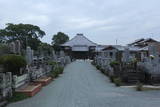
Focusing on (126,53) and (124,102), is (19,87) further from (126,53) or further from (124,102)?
(126,53)

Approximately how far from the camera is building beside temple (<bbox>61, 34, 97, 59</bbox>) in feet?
299

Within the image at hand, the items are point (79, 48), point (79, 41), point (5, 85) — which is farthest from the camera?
point (79, 41)

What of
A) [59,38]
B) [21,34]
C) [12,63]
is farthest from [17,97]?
Answer: [59,38]

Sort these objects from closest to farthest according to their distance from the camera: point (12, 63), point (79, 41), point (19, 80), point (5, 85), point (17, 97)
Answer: point (5, 85) < point (17, 97) < point (19, 80) < point (12, 63) < point (79, 41)

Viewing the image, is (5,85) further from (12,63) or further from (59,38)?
(59,38)

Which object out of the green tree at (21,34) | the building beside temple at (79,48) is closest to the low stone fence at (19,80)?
the green tree at (21,34)

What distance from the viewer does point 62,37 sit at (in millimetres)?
105875

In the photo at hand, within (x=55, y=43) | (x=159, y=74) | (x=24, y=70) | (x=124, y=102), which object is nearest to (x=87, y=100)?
(x=124, y=102)

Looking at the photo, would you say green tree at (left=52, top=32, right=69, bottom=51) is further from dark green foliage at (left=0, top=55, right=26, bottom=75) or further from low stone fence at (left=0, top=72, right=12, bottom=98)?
low stone fence at (left=0, top=72, right=12, bottom=98)

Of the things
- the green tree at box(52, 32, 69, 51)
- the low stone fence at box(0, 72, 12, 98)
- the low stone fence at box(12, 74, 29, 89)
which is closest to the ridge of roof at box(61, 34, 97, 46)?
the green tree at box(52, 32, 69, 51)

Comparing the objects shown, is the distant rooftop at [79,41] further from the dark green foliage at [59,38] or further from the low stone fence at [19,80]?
the low stone fence at [19,80]

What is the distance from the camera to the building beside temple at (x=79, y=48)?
91.0 m

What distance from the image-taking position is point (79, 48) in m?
91.9

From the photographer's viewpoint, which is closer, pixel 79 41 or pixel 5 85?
pixel 5 85
